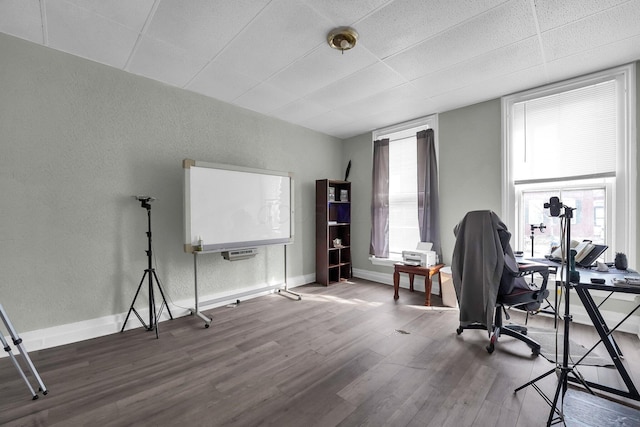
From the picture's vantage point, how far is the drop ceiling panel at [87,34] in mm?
1963

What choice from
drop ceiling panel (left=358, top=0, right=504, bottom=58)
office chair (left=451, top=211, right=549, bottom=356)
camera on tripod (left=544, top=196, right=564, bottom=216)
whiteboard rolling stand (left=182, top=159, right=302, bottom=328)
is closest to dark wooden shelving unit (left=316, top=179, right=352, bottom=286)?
whiteboard rolling stand (left=182, top=159, right=302, bottom=328)

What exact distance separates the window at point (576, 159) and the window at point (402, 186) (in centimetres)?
125

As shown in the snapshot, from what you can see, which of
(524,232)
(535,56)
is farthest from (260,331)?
(535,56)

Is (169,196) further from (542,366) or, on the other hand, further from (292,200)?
(542,366)

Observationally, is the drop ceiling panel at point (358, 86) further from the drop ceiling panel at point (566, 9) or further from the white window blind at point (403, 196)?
the white window blind at point (403, 196)

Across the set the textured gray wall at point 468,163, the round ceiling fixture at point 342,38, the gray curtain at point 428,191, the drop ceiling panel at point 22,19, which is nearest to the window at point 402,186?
the gray curtain at point 428,191

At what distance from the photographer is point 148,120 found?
9.61 feet

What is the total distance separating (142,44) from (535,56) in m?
3.59

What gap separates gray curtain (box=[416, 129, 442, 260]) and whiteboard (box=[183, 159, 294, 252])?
6.54 ft

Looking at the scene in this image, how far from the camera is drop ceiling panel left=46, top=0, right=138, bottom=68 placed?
6.44 ft

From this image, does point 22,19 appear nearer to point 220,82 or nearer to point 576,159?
point 220,82

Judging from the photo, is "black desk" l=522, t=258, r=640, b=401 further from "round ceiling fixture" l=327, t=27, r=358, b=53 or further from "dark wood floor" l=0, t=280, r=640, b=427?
"round ceiling fixture" l=327, t=27, r=358, b=53

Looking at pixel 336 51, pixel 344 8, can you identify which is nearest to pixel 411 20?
pixel 344 8

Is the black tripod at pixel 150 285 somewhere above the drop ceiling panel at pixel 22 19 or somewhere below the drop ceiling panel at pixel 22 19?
below
